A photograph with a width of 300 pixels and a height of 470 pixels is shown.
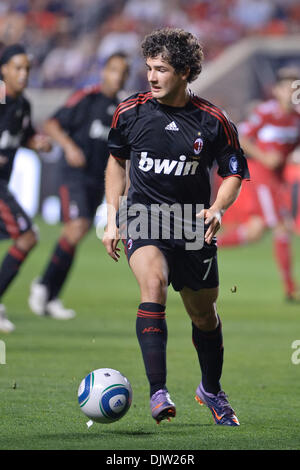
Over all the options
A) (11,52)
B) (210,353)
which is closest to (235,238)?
(11,52)

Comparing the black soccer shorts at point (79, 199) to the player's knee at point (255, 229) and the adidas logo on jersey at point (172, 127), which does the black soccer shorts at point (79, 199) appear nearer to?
the player's knee at point (255, 229)

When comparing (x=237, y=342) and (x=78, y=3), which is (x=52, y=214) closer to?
(x=78, y=3)

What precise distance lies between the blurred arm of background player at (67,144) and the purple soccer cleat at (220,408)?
4.33 metres

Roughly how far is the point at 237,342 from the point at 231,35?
16095 mm

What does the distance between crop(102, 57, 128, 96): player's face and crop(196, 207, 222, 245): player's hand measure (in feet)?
15.2

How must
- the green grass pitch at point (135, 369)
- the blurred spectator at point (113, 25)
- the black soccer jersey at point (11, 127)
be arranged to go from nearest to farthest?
the green grass pitch at point (135, 369), the black soccer jersey at point (11, 127), the blurred spectator at point (113, 25)

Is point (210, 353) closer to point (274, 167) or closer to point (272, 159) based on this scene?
point (272, 159)

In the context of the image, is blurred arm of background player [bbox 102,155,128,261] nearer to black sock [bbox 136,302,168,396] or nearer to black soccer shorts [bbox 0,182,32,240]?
black sock [bbox 136,302,168,396]

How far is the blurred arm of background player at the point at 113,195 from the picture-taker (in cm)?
485

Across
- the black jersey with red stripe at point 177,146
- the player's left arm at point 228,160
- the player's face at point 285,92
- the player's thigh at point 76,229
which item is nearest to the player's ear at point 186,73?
the black jersey with red stripe at point 177,146

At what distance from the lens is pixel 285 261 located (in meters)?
10.7

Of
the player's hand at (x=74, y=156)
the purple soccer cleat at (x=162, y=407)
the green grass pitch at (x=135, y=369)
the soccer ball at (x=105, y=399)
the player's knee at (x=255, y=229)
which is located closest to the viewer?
the purple soccer cleat at (x=162, y=407)

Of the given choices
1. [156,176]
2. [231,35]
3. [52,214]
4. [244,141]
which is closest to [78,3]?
[231,35]

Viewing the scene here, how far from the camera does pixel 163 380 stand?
14.9 ft
